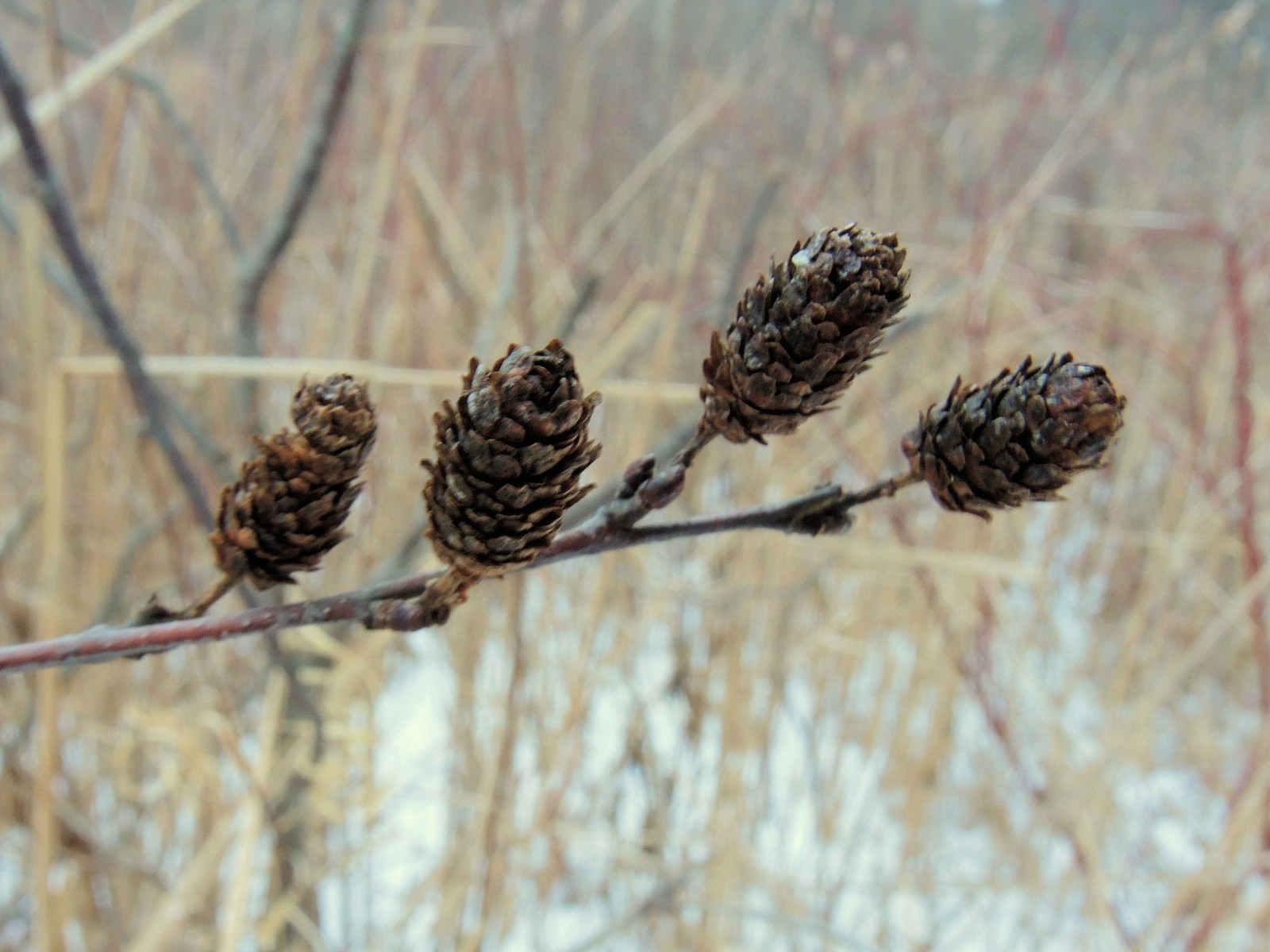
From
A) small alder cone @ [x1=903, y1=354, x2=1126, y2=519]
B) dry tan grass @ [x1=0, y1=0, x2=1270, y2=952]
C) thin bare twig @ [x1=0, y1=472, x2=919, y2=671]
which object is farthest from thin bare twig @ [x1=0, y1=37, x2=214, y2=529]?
small alder cone @ [x1=903, y1=354, x2=1126, y2=519]

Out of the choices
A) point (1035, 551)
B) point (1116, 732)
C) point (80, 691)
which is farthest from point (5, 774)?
point (1035, 551)

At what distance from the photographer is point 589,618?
79 cm

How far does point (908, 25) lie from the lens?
158 cm

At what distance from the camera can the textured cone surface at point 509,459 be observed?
178 mm

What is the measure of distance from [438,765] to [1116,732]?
A: 0.81m

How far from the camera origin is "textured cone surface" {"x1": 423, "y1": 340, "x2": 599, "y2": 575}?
0.18 meters

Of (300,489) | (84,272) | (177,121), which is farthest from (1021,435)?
(177,121)

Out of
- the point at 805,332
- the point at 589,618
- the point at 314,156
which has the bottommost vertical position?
the point at 589,618

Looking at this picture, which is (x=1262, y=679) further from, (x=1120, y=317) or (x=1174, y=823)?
(x=1120, y=317)

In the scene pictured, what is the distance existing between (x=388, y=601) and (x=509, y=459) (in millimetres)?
60

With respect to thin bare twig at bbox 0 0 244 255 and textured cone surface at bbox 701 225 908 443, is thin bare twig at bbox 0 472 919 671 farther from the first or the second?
thin bare twig at bbox 0 0 244 255

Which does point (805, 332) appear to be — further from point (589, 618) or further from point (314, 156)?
point (589, 618)

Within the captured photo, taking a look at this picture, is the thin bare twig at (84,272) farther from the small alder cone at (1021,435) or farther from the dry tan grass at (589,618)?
the small alder cone at (1021,435)

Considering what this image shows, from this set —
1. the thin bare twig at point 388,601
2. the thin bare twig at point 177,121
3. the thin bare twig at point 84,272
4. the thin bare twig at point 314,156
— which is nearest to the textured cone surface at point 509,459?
the thin bare twig at point 388,601
